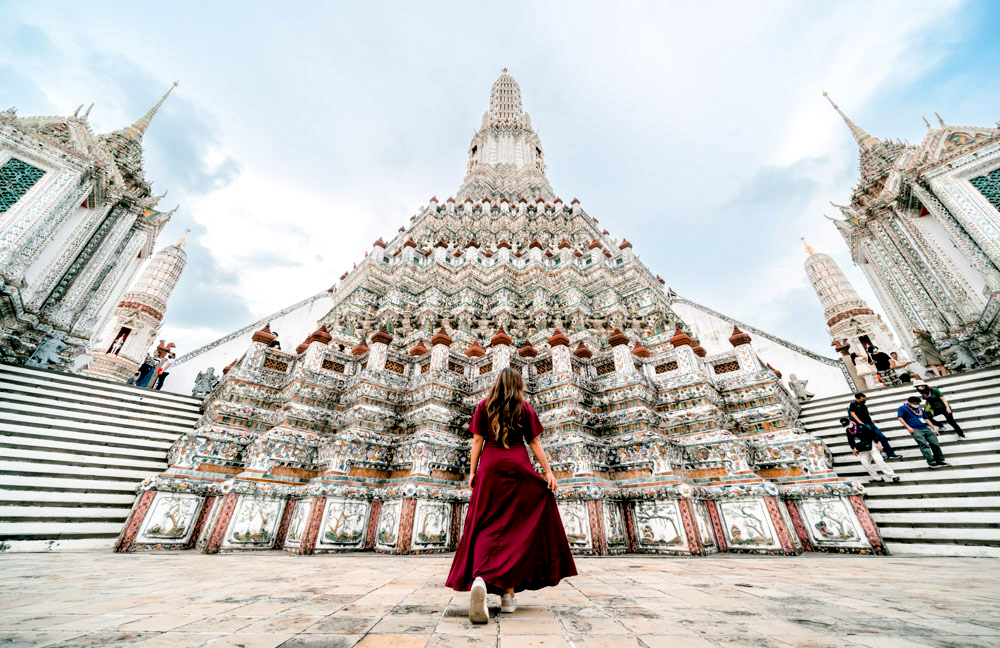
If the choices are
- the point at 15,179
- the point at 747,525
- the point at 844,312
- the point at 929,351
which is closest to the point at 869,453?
the point at 747,525

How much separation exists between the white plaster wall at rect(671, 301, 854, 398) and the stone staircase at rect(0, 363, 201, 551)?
19.2 meters

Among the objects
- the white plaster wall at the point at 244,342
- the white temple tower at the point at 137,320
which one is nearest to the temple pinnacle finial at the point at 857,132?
the white plaster wall at the point at 244,342

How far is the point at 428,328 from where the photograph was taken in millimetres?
14477

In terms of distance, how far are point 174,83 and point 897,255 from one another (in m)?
32.4

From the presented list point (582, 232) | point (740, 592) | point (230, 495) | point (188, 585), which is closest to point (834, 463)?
point (740, 592)

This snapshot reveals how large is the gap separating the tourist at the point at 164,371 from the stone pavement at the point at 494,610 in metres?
11.2

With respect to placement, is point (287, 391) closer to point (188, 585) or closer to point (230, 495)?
point (230, 495)

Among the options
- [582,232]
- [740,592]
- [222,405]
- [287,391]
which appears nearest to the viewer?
[740,592]

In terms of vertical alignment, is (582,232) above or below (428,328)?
above

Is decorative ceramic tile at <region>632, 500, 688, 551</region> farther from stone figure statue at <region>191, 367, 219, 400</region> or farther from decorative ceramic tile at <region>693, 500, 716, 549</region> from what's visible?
stone figure statue at <region>191, 367, 219, 400</region>

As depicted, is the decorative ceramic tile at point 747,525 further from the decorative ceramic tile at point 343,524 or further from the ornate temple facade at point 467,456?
the decorative ceramic tile at point 343,524

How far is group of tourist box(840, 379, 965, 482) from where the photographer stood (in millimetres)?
7184

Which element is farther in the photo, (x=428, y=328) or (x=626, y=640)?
(x=428, y=328)

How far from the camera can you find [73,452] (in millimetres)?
7352
